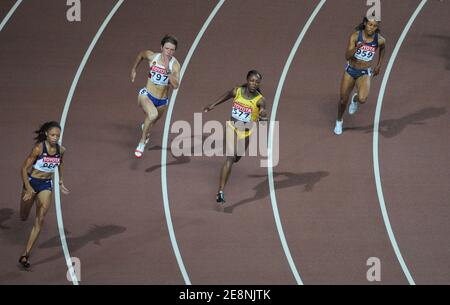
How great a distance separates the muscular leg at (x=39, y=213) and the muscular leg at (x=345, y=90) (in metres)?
5.32

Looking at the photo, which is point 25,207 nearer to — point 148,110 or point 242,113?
point 148,110

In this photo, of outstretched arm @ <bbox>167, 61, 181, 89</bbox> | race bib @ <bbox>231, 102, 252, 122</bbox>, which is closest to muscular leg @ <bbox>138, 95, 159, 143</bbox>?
outstretched arm @ <bbox>167, 61, 181, 89</bbox>

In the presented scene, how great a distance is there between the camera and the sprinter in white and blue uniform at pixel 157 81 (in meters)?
16.1

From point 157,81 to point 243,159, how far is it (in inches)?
77.7

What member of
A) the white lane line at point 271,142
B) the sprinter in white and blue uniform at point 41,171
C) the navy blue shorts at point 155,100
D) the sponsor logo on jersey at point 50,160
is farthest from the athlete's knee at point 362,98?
the sponsor logo on jersey at point 50,160

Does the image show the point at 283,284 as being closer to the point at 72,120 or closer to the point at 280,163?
the point at 280,163

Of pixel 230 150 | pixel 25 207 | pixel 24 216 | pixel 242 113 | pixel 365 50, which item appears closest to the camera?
pixel 25 207

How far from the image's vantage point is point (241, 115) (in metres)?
15.7

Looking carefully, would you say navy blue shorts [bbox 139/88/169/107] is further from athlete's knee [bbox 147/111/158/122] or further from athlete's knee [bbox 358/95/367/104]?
athlete's knee [bbox 358/95/367/104]

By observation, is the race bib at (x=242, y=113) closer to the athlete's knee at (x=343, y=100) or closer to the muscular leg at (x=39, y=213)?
the athlete's knee at (x=343, y=100)

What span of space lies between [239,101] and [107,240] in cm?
279

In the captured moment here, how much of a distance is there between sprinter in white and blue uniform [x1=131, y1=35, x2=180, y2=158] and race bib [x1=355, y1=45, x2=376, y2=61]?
2.85m

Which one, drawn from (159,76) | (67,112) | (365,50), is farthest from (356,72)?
(67,112)

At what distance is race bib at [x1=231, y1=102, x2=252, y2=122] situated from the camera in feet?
51.2
